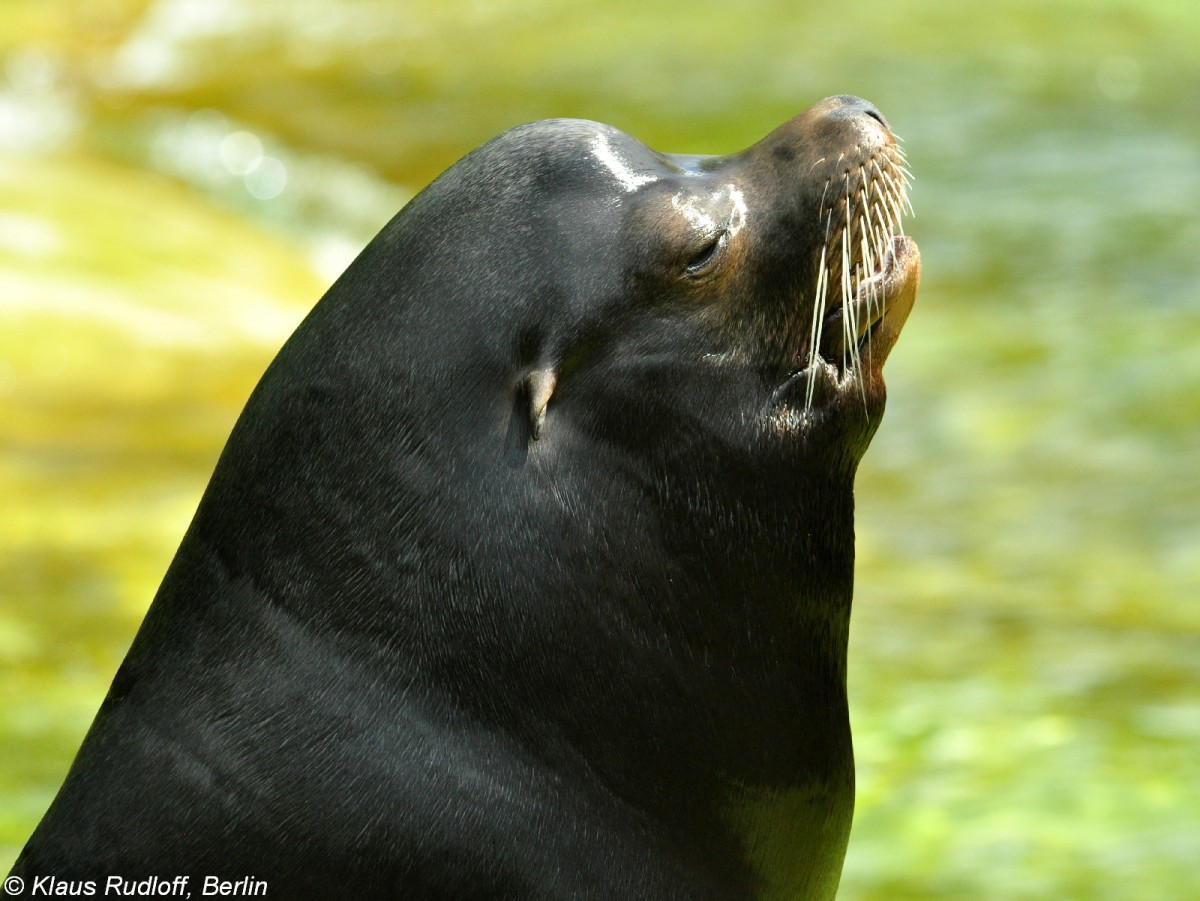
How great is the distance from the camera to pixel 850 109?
4098mm

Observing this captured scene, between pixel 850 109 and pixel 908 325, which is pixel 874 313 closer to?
pixel 850 109

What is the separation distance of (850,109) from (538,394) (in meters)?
1.08

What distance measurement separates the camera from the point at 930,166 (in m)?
13.0

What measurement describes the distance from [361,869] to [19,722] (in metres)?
3.25

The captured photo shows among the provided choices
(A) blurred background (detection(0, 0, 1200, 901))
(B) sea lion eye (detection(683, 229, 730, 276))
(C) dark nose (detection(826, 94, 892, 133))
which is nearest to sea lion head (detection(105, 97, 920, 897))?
(B) sea lion eye (detection(683, 229, 730, 276))

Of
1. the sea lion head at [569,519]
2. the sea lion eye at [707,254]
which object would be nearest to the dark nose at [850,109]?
the sea lion head at [569,519]

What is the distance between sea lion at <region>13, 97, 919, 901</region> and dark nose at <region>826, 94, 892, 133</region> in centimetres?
21

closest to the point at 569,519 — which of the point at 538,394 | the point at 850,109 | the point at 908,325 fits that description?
the point at 538,394

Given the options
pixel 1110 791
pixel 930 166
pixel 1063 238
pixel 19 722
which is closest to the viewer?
pixel 1110 791

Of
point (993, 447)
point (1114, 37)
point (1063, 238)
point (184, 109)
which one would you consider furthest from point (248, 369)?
point (1114, 37)

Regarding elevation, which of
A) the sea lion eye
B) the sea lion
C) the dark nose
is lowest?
the sea lion

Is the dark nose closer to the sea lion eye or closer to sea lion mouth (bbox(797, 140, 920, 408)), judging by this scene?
sea lion mouth (bbox(797, 140, 920, 408))

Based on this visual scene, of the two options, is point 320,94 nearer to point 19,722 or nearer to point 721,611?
point 19,722

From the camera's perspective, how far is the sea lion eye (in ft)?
12.4
